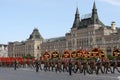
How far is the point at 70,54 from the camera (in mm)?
33875

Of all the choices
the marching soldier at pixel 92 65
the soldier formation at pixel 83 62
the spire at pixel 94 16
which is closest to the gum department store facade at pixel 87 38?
the spire at pixel 94 16

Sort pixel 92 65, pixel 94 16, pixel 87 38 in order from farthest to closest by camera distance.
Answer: pixel 87 38, pixel 94 16, pixel 92 65

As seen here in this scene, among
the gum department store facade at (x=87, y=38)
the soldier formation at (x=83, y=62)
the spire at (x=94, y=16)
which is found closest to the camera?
the soldier formation at (x=83, y=62)

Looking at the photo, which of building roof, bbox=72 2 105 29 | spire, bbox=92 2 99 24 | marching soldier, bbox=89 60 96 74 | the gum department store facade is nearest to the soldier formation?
marching soldier, bbox=89 60 96 74

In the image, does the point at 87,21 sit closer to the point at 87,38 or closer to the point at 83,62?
the point at 87,38

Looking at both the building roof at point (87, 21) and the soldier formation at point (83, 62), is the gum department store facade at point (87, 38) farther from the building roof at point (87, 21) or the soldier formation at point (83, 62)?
the soldier formation at point (83, 62)

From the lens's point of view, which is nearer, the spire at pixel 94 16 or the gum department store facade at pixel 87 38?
the gum department store facade at pixel 87 38

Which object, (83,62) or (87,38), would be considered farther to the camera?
(87,38)

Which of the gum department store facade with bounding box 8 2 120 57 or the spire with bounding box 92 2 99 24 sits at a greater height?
the spire with bounding box 92 2 99 24

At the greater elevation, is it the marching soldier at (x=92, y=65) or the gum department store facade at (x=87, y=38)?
the gum department store facade at (x=87, y=38)

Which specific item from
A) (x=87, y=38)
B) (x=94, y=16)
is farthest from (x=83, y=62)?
(x=87, y=38)

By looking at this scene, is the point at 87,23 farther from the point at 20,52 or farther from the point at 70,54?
the point at 70,54

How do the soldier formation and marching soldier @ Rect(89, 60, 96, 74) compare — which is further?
the soldier formation

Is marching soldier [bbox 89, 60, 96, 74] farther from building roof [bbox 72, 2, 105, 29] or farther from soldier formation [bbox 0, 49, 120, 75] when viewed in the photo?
building roof [bbox 72, 2, 105, 29]
